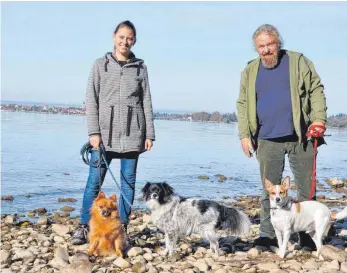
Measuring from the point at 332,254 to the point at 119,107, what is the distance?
2.85 metres

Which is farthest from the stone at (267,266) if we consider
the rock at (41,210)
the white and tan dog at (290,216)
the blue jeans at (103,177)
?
the rock at (41,210)

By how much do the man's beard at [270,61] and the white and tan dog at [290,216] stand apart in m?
1.24

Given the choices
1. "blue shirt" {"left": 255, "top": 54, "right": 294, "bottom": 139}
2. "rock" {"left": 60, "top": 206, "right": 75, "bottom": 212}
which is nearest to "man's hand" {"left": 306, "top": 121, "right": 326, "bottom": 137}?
"blue shirt" {"left": 255, "top": 54, "right": 294, "bottom": 139}

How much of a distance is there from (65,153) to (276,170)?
1580cm

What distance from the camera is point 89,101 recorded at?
5.39 m

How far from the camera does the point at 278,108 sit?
204 inches

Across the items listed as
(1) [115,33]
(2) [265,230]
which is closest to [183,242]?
(2) [265,230]

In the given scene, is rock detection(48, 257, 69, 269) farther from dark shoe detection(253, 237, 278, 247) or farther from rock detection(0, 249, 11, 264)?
dark shoe detection(253, 237, 278, 247)

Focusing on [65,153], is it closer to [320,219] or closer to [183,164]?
[183,164]

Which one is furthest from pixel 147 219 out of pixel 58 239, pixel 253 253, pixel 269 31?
pixel 269 31

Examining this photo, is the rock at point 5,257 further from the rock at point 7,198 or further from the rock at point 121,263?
the rock at point 7,198

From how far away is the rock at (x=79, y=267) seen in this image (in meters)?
4.82

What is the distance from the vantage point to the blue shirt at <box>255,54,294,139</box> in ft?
16.9

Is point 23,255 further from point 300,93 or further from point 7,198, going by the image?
point 7,198
